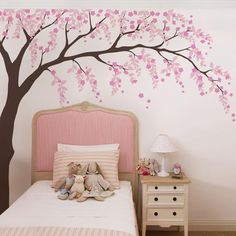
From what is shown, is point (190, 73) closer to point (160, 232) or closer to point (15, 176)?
point (160, 232)

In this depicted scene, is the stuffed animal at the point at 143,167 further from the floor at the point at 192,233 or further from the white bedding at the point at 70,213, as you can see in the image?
the floor at the point at 192,233

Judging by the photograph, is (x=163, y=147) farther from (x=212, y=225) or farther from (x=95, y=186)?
(x=212, y=225)

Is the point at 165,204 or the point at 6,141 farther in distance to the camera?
the point at 6,141

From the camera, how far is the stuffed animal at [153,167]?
3.46 m

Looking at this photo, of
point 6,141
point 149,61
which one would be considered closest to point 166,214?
point 149,61

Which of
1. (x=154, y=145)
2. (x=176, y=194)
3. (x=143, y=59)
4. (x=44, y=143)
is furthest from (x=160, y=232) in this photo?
(x=143, y=59)

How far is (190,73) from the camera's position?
360cm

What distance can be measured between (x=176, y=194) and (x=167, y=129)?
713 millimetres

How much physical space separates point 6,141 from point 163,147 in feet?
5.39

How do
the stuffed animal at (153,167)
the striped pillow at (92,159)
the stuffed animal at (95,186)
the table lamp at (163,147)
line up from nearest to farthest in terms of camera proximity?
the stuffed animal at (95,186)
the striped pillow at (92,159)
the table lamp at (163,147)
the stuffed animal at (153,167)

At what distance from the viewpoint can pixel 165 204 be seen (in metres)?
3.23

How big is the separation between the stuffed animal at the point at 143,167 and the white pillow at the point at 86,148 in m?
0.29

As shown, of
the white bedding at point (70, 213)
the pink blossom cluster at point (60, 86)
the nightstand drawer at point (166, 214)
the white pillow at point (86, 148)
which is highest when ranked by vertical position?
the pink blossom cluster at point (60, 86)

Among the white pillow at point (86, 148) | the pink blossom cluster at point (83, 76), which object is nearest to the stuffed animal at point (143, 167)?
the white pillow at point (86, 148)
